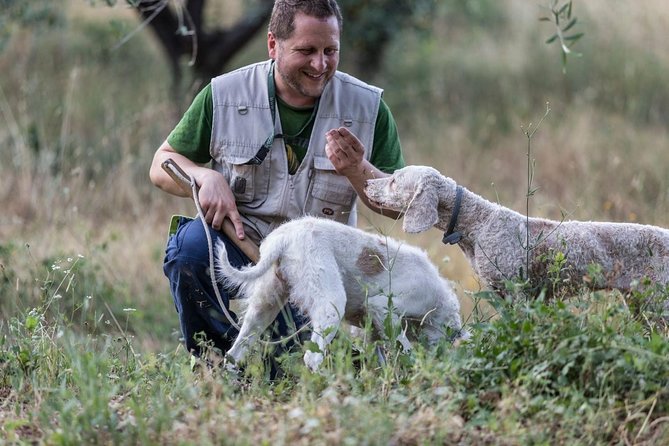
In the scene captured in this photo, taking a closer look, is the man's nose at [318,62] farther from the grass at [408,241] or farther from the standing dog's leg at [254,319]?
the grass at [408,241]

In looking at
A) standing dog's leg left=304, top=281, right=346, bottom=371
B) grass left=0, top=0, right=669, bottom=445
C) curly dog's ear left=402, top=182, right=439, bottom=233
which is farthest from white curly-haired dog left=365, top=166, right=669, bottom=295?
standing dog's leg left=304, top=281, right=346, bottom=371

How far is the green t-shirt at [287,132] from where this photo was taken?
16.2 feet

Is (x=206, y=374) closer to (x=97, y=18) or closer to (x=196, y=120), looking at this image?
(x=196, y=120)

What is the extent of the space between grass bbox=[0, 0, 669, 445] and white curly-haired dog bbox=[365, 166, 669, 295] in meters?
0.17

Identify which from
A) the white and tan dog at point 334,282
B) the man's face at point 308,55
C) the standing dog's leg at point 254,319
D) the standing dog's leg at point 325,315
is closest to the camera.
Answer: the standing dog's leg at point 325,315

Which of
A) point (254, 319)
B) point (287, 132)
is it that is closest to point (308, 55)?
point (287, 132)


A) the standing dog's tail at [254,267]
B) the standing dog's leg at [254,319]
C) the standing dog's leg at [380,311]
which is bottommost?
the standing dog's leg at [254,319]

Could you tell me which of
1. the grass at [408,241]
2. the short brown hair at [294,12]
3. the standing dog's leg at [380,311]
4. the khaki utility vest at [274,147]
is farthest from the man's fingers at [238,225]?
the short brown hair at [294,12]

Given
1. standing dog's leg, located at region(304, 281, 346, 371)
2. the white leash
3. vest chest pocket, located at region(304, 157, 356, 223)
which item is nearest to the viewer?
standing dog's leg, located at region(304, 281, 346, 371)

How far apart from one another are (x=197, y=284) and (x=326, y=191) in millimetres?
769

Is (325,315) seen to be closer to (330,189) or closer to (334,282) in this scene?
(334,282)

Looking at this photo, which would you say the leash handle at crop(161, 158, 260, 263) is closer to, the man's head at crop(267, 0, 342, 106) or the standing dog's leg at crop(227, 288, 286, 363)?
the standing dog's leg at crop(227, 288, 286, 363)

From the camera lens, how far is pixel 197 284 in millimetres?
4793

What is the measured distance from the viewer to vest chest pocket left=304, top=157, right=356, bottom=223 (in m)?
4.87
